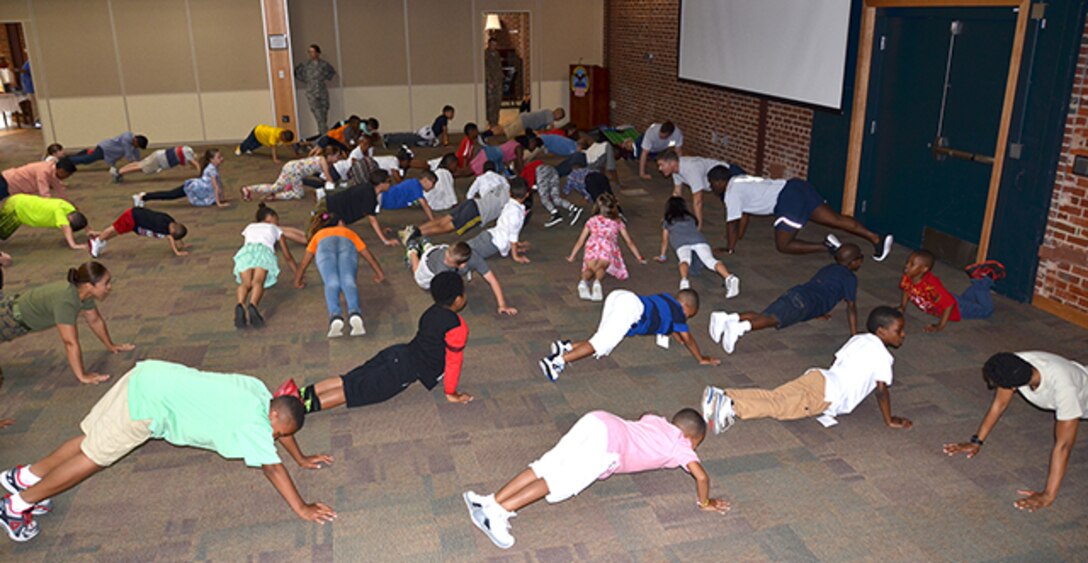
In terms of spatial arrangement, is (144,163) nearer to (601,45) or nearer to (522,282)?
(522,282)

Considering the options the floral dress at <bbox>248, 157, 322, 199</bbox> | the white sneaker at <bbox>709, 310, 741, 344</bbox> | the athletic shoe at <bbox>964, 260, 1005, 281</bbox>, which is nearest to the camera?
the white sneaker at <bbox>709, 310, 741, 344</bbox>

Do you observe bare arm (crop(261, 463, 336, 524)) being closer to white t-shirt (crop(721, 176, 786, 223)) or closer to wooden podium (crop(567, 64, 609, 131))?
white t-shirt (crop(721, 176, 786, 223))

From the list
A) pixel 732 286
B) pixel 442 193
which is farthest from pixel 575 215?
pixel 732 286

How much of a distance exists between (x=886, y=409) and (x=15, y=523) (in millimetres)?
4565

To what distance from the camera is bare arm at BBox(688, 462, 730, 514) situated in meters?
3.79

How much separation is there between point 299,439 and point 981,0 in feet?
21.5

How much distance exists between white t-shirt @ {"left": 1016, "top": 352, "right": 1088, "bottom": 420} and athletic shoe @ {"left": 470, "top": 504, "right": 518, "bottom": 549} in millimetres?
2662

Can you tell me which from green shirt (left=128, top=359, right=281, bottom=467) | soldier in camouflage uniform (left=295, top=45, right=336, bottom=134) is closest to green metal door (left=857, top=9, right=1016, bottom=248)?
green shirt (left=128, top=359, right=281, bottom=467)

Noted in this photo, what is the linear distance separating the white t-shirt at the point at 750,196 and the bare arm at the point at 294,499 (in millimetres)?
5254

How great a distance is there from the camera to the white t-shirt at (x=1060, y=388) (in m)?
3.86

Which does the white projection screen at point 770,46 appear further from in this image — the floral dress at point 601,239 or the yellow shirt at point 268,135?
the yellow shirt at point 268,135

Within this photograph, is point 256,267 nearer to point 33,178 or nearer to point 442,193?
point 442,193

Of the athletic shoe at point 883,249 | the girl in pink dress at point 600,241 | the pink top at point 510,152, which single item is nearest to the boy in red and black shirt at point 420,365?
the girl in pink dress at point 600,241

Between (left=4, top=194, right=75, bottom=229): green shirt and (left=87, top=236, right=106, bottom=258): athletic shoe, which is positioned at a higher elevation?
(left=4, top=194, right=75, bottom=229): green shirt
